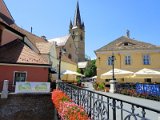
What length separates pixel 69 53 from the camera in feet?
200

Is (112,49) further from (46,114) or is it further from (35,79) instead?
(46,114)

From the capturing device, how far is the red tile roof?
20.3 m

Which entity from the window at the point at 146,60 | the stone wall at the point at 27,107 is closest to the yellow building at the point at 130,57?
the window at the point at 146,60

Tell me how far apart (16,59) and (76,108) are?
15338mm

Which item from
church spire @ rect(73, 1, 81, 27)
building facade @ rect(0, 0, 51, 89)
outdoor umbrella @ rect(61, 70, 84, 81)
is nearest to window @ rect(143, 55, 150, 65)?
outdoor umbrella @ rect(61, 70, 84, 81)

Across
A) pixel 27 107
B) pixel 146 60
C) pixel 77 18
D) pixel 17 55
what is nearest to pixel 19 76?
pixel 17 55

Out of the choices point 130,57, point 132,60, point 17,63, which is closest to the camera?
point 17,63

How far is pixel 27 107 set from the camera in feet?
55.5

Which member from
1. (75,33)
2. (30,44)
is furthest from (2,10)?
(75,33)

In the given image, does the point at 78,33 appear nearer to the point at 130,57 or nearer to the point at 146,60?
the point at 130,57

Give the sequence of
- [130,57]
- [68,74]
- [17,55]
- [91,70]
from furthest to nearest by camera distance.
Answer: [91,70], [68,74], [130,57], [17,55]

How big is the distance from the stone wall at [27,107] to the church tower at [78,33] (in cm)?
6985

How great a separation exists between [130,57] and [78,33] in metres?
59.5

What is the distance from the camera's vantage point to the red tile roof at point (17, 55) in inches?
800
